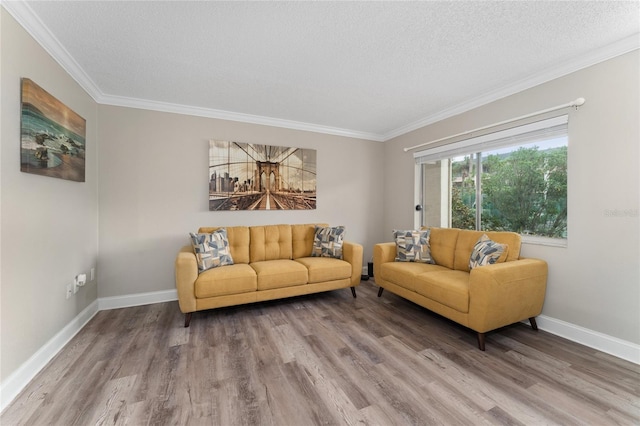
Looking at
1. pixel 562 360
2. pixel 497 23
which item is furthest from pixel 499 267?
pixel 497 23

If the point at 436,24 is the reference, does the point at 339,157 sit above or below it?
below

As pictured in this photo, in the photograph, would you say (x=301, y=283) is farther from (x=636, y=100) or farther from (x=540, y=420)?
(x=636, y=100)

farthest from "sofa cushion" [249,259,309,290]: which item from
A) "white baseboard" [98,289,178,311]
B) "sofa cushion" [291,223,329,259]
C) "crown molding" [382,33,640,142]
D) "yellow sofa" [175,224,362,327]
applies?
"crown molding" [382,33,640,142]

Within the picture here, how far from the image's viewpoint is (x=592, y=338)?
2.28m

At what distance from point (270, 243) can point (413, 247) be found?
1858 mm

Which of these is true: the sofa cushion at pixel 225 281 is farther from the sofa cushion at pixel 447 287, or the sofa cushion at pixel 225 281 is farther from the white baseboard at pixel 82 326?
the sofa cushion at pixel 447 287

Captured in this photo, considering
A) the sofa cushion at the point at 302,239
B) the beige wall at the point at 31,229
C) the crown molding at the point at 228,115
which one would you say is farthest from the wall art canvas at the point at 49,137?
the sofa cushion at the point at 302,239

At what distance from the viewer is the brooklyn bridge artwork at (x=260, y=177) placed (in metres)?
3.60

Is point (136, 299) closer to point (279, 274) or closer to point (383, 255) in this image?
point (279, 274)

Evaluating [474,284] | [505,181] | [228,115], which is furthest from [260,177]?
[505,181]

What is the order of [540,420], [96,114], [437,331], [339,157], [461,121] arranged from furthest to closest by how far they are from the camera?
[339,157] → [461,121] → [96,114] → [437,331] → [540,420]

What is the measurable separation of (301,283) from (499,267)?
1.99m

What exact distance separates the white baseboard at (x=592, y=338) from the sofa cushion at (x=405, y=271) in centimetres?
100

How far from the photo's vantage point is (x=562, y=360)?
209 cm
